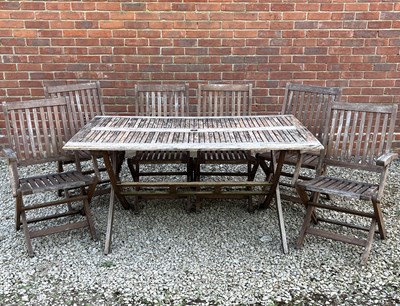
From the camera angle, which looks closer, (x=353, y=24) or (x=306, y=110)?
(x=306, y=110)

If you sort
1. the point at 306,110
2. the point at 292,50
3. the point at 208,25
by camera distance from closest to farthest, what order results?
the point at 306,110, the point at 208,25, the point at 292,50

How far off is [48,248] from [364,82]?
3987mm

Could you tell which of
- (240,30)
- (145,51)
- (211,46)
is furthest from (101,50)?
(240,30)

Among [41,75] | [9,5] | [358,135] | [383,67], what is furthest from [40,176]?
[383,67]

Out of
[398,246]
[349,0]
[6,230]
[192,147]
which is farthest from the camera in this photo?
[349,0]

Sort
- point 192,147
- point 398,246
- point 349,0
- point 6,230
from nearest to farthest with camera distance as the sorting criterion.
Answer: point 192,147, point 398,246, point 6,230, point 349,0

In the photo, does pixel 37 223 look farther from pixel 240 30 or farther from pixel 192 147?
pixel 240 30

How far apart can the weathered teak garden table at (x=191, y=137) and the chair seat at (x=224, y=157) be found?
34 cm

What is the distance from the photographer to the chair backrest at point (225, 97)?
410cm

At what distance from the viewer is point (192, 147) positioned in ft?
9.73

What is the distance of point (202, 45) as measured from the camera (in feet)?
15.5

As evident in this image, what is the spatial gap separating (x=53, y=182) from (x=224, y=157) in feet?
4.99

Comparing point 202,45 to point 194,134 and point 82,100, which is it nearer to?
point 82,100

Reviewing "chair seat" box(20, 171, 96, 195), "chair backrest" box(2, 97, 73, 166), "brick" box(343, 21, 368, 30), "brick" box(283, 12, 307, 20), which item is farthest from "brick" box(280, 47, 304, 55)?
"chair seat" box(20, 171, 96, 195)
